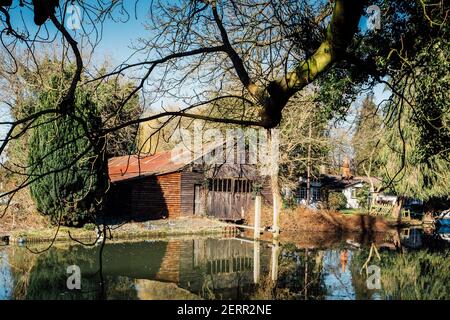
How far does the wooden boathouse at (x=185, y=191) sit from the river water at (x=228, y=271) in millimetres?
7055

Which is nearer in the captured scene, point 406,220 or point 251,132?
point 251,132

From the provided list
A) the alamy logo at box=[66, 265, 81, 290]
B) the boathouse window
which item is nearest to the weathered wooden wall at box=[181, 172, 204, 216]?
the boathouse window

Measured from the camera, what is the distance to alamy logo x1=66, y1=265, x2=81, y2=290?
9984 millimetres

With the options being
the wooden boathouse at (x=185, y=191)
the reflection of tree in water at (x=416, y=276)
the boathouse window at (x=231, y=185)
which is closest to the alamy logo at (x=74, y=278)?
the reflection of tree in water at (x=416, y=276)

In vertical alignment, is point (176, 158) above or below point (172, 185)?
above

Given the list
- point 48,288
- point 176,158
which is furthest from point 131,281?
point 176,158

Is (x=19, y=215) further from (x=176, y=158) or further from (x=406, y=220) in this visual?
(x=406, y=220)

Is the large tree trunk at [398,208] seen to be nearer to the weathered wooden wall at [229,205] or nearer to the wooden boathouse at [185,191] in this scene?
the wooden boathouse at [185,191]

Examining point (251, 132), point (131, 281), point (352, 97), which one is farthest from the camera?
point (251, 132)

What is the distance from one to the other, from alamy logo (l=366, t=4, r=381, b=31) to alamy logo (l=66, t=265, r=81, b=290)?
8.21m

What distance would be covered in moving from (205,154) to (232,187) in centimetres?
286

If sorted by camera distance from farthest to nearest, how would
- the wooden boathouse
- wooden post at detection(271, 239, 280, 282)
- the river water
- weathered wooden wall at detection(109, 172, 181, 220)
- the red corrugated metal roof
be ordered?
the red corrugated metal roof → the wooden boathouse → weathered wooden wall at detection(109, 172, 181, 220) → wooden post at detection(271, 239, 280, 282) → the river water

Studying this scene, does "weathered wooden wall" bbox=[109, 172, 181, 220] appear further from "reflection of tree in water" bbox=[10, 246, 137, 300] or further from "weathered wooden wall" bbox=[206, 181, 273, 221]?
"reflection of tree in water" bbox=[10, 246, 137, 300]

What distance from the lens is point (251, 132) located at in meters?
22.7
